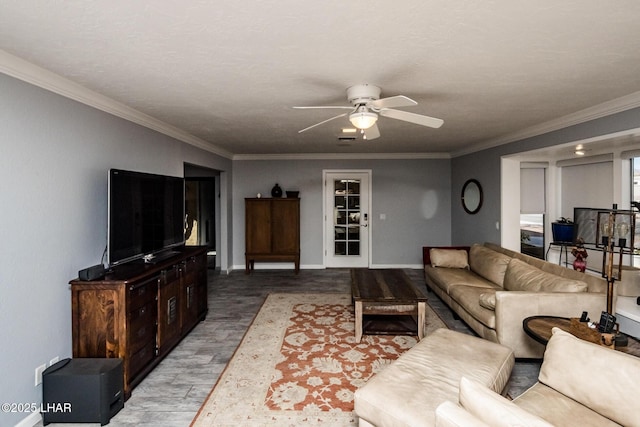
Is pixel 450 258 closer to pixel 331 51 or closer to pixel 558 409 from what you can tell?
pixel 558 409

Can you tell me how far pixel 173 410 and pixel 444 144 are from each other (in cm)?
515

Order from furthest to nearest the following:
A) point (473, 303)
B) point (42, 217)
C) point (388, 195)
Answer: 1. point (388, 195)
2. point (473, 303)
3. point (42, 217)

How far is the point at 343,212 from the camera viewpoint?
7074 mm

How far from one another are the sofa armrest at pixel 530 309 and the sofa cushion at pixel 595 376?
41.7 inches

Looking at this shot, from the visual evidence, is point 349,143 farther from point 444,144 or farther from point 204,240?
point 204,240

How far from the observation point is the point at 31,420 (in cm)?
222

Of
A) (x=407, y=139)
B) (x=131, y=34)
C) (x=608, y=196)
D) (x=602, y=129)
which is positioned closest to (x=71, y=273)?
(x=131, y=34)

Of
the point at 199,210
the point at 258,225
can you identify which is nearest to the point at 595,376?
the point at 258,225

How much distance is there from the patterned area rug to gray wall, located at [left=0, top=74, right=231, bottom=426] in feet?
3.94

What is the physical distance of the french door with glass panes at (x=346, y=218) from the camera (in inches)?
277

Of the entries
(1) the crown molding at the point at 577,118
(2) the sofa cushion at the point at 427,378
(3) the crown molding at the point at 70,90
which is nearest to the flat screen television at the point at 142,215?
(3) the crown molding at the point at 70,90

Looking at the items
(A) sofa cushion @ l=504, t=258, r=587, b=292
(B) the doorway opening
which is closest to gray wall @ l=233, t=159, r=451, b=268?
(B) the doorway opening

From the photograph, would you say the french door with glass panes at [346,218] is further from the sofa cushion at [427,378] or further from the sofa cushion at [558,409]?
the sofa cushion at [558,409]

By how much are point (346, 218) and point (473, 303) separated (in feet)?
12.3
